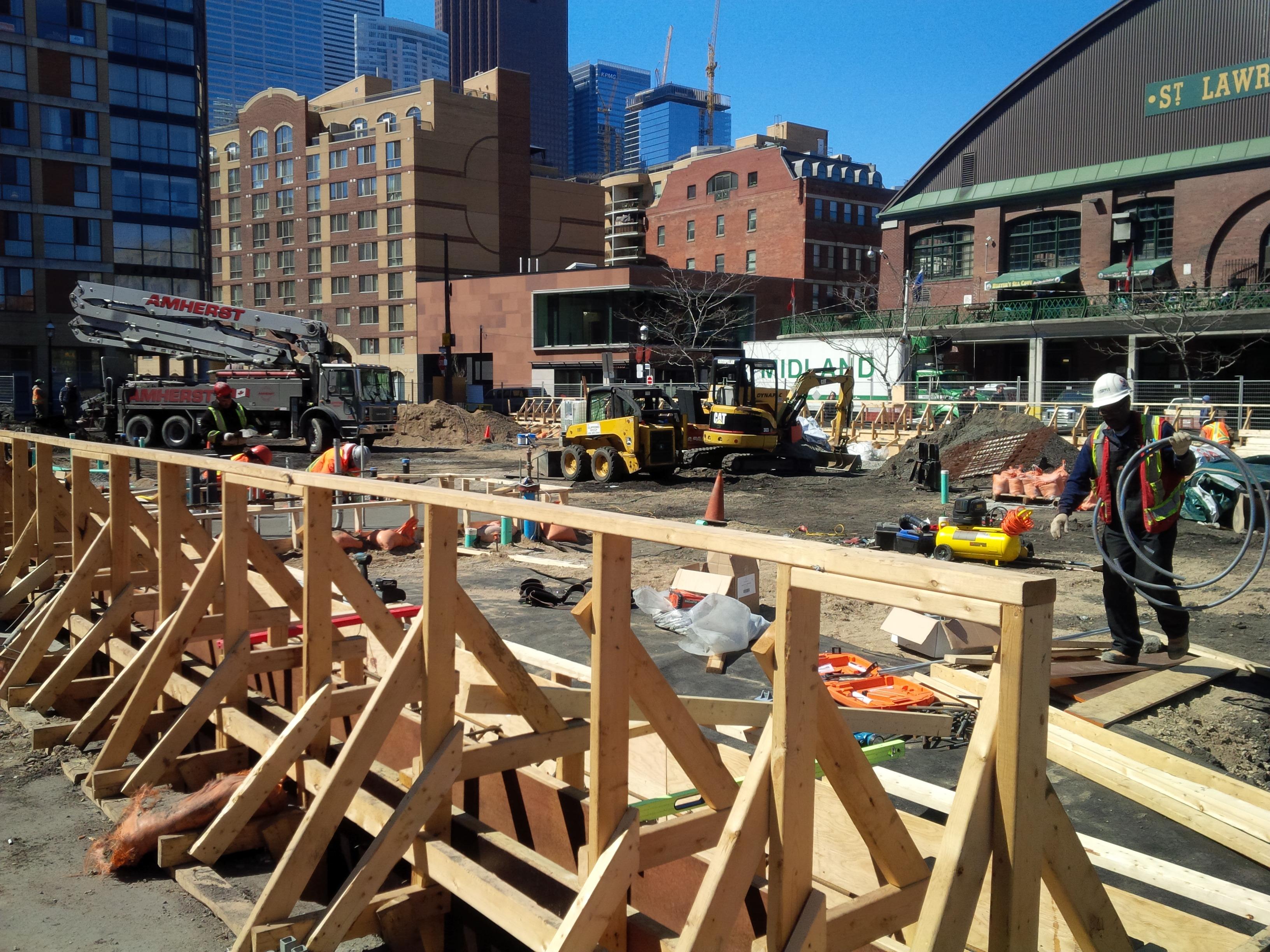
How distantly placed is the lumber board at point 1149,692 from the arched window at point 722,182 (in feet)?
240

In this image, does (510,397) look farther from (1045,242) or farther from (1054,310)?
(1054,310)

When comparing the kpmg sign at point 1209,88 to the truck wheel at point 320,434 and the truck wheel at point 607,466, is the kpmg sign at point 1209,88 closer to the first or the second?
the truck wheel at point 607,466

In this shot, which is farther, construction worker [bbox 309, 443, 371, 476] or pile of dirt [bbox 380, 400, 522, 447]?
pile of dirt [bbox 380, 400, 522, 447]

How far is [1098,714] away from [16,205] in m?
56.9

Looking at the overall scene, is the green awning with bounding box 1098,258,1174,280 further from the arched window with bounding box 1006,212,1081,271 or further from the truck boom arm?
the truck boom arm

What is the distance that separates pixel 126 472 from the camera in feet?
21.3

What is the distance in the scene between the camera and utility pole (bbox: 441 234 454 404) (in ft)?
203

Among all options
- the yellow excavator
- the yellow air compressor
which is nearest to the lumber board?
the yellow air compressor

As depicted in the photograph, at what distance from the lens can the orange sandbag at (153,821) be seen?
4.88 meters

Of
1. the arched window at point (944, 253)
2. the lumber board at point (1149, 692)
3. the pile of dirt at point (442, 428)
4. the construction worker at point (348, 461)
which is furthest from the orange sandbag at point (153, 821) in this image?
the arched window at point (944, 253)

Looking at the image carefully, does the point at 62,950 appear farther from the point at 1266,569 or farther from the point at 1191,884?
the point at 1266,569

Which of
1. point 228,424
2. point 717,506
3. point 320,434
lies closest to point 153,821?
point 717,506

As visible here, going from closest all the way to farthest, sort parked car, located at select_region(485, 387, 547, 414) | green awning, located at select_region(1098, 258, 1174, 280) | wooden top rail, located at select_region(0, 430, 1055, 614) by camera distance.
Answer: wooden top rail, located at select_region(0, 430, 1055, 614), green awning, located at select_region(1098, 258, 1174, 280), parked car, located at select_region(485, 387, 547, 414)

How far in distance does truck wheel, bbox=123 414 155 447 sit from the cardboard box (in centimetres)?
2547
